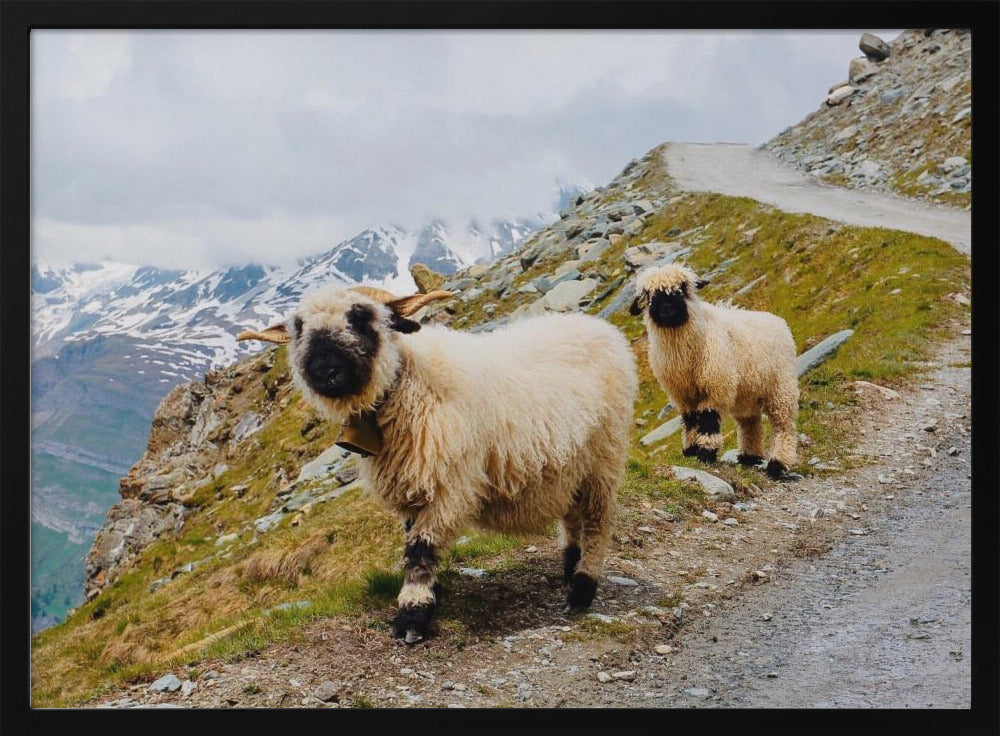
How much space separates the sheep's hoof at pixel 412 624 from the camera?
5.54 metres

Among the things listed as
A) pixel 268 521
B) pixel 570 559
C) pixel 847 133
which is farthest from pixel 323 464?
pixel 847 133

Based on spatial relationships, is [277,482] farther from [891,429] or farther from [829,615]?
[829,615]

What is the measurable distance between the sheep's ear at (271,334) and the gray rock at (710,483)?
5982 millimetres

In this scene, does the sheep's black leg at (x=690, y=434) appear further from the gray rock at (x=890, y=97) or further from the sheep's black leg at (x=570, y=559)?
the gray rock at (x=890, y=97)

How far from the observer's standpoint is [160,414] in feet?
95.7

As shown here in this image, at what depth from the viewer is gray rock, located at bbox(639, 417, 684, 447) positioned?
13.9 metres

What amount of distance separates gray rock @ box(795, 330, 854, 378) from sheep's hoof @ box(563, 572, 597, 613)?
7.48 m

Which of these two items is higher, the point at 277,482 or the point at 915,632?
the point at 915,632

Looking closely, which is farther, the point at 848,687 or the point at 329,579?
the point at 329,579

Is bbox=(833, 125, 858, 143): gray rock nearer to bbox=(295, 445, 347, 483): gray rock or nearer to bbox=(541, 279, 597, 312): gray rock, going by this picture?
bbox=(541, 279, 597, 312): gray rock

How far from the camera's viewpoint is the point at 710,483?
9.92 meters

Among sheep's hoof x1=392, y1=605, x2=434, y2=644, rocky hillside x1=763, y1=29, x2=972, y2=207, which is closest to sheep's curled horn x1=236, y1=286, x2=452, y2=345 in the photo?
sheep's hoof x1=392, y1=605, x2=434, y2=644

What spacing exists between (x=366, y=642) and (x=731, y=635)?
2.76 metres
